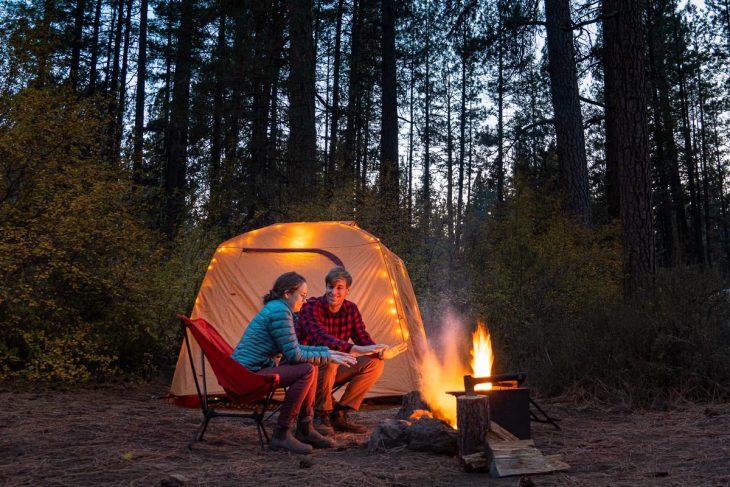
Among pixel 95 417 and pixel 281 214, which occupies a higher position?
pixel 281 214

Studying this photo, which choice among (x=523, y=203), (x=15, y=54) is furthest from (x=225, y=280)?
(x=523, y=203)

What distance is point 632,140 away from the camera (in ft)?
24.8

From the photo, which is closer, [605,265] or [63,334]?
[63,334]

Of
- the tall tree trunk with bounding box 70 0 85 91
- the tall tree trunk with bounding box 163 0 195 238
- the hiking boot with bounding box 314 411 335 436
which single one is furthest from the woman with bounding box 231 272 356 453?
the tall tree trunk with bounding box 70 0 85 91

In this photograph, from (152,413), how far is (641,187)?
18.4 feet

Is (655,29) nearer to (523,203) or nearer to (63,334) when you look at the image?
(523,203)

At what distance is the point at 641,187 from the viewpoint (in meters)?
7.47

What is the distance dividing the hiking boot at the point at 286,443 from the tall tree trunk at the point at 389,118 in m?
7.96

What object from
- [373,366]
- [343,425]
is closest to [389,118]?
→ [373,366]

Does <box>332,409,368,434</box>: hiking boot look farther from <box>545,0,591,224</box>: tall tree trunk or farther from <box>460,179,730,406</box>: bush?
<box>545,0,591,224</box>: tall tree trunk

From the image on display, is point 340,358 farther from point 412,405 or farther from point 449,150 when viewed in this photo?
point 449,150

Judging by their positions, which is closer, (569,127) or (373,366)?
(373,366)

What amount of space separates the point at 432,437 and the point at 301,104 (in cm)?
895

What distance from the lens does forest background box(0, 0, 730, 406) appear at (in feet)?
20.6
